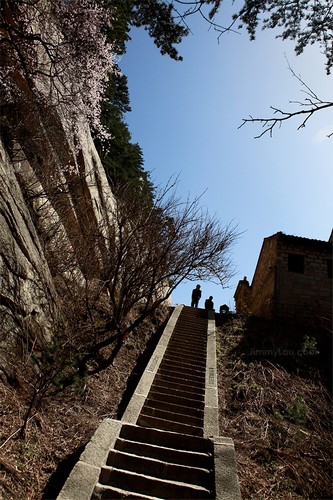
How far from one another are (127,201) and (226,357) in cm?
611

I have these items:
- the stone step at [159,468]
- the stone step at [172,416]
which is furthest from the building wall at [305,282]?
the stone step at [159,468]

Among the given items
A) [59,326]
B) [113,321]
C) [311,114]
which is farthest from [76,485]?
[311,114]

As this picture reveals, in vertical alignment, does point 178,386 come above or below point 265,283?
below

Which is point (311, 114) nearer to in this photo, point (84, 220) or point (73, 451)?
point (73, 451)

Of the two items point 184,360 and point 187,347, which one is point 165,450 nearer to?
point 184,360

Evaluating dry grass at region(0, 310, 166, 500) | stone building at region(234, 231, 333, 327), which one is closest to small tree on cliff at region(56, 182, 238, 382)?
dry grass at region(0, 310, 166, 500)

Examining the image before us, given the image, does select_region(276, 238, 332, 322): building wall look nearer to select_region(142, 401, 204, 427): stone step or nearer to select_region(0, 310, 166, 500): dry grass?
select_region(142, 401, 204, 427): stone step

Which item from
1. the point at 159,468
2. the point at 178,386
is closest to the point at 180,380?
the point at 178,386

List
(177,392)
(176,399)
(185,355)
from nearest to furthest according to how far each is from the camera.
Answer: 1. (176,399)
2. (177,392)
3. (185,355)

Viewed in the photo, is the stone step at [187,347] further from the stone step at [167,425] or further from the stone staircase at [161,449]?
the stone step at [167,425]

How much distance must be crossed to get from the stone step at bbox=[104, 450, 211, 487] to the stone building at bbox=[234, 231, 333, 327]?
11.0 m

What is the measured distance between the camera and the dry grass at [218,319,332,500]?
505cm

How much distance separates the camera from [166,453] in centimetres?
507

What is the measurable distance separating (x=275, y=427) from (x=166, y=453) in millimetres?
2935
